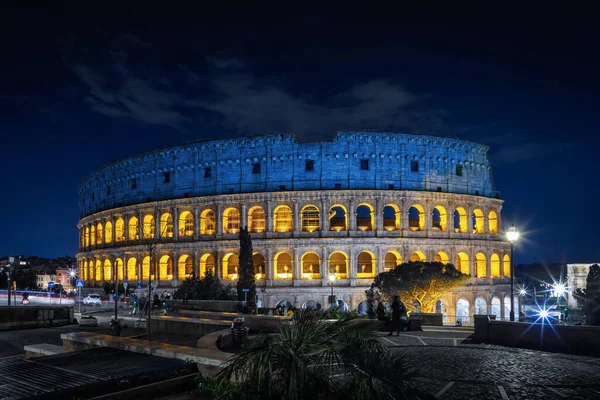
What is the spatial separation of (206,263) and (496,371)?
1684 inches

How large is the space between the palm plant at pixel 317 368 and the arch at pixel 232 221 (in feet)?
146

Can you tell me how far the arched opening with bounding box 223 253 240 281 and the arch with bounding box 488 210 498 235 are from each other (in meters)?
25.9

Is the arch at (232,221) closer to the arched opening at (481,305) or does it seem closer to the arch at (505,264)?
the arched opening at (481,305)

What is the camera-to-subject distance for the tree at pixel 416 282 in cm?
3731

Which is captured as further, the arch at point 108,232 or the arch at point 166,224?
the arch at point 108,232

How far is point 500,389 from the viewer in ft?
32.3

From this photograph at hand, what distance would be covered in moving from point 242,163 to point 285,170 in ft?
14.2

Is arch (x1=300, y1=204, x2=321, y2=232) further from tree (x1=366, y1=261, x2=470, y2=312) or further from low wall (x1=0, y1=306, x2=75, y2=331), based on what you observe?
low wall (x1=0, y1=306, x2=75, y2=331)

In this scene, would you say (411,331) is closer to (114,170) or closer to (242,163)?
(242,163)

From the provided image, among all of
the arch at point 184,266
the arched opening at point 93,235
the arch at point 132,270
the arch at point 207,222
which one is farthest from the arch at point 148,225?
the arched opening at point 93,235

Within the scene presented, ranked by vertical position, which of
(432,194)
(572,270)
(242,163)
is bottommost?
(572,270)

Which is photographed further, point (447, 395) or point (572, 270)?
point (572, 270)

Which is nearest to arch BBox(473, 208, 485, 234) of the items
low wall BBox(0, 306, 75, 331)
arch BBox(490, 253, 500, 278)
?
arch BBox(490, 253, 500, 278)

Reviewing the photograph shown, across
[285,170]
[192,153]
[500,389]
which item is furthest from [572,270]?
[500,389]
